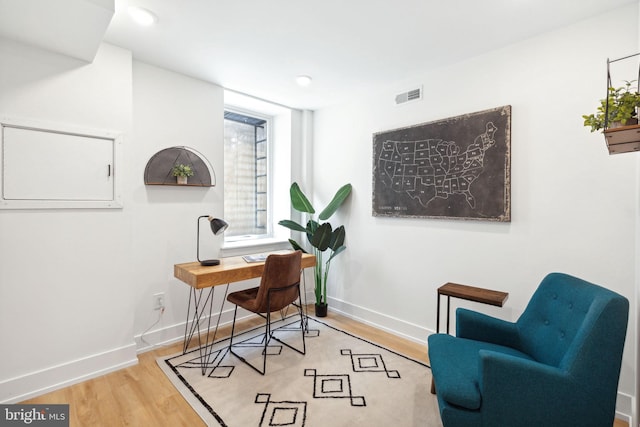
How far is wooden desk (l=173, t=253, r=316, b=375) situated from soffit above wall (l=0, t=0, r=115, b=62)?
175cm

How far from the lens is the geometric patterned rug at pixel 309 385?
1894 millimetres

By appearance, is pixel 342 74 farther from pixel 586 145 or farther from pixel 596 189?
pixel 596 189

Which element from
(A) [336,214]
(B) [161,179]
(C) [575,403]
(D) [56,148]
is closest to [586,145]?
(C) [575,403]

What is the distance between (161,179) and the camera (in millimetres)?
2787

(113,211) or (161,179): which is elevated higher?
(161,179)

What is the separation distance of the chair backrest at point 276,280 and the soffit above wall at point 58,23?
6.13 ft

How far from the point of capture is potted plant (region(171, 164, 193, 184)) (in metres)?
2.84

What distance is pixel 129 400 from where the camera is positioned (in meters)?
2.04

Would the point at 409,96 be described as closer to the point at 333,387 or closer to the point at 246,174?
the point at 246,174

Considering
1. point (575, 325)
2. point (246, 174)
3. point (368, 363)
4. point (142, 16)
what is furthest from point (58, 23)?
point (575, 325)

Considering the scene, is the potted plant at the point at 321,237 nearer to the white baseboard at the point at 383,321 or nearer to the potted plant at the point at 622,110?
the white baseboard at the point at 383,321

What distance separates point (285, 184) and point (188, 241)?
1.48 metres

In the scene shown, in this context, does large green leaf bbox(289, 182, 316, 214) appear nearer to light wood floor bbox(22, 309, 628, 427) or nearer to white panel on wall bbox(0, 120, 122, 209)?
white panel on wall bbox(0, 120, 122, 209)

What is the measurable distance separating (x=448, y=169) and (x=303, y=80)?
1656 mm
